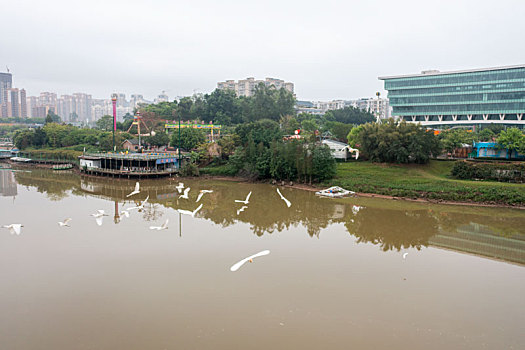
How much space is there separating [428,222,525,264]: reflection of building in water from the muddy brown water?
0.26 ft

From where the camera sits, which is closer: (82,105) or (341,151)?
(341,151)

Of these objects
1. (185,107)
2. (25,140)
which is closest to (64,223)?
(25,140)

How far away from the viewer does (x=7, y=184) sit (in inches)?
1298

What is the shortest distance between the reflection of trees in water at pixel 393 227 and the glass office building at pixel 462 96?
3649 cm

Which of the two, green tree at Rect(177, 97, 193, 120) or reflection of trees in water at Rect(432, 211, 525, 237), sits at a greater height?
green tree at Rect(177, 97, 193, 120)

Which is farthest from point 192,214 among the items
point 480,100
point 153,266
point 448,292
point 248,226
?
point 480,100

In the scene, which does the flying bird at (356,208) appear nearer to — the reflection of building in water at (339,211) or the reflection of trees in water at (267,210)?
the reflection of building in water at (339,211)

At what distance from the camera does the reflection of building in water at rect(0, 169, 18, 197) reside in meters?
28.0

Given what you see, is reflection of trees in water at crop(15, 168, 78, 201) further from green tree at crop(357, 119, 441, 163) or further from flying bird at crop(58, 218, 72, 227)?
green tree at crop(357, 119, 441, 163)

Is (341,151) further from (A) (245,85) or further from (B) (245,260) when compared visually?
(A) (245,85)

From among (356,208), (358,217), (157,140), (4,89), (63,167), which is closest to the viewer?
(358,217)

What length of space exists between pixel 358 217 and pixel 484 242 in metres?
6.06

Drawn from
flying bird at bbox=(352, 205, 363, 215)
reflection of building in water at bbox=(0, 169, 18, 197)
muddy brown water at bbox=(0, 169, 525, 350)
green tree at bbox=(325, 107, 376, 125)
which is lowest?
muddy brown water at bbox=(0, 169, 525, 350)

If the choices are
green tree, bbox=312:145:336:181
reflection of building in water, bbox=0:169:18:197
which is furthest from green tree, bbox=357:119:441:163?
reflection of building in water, bbox=0:169:18:197
